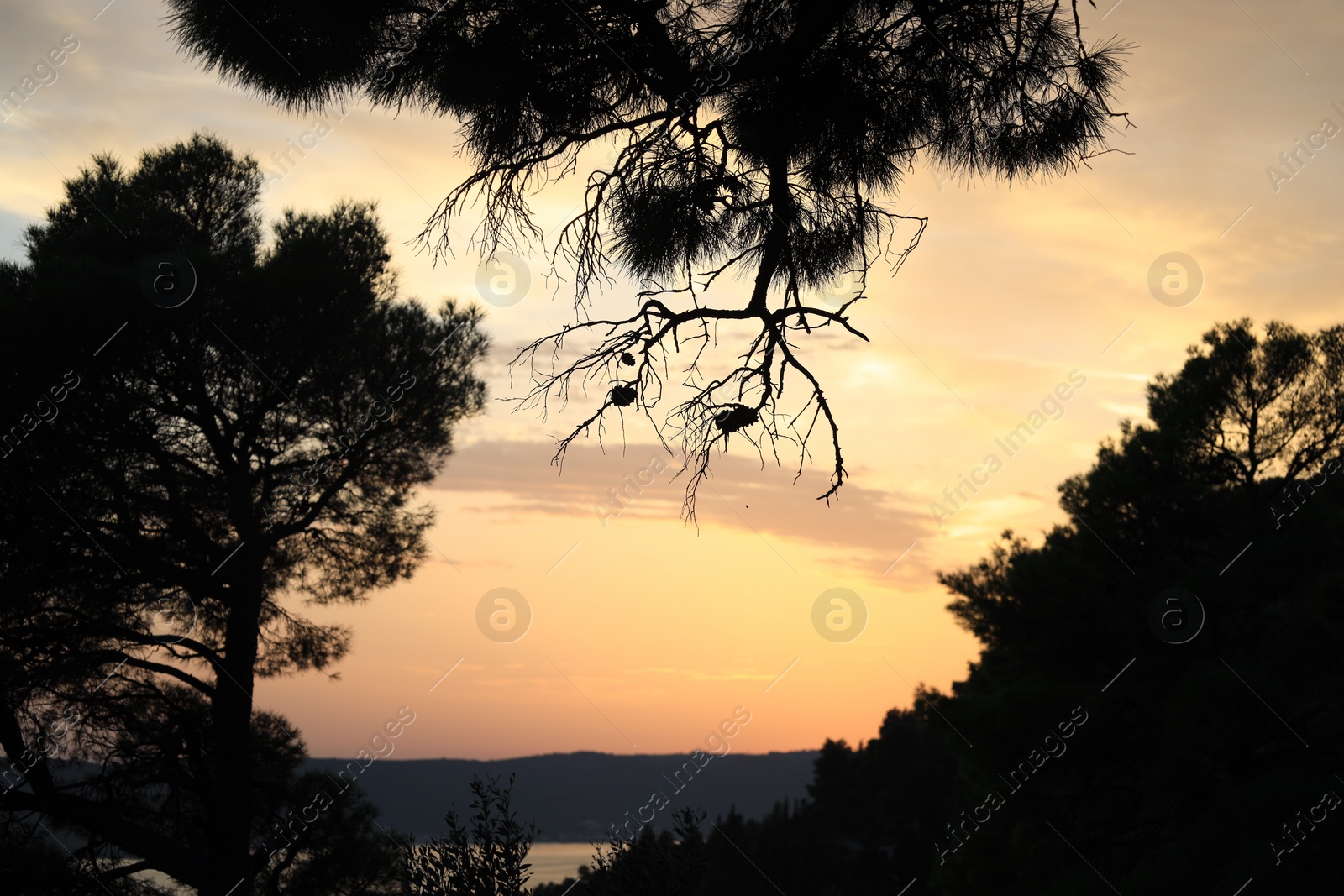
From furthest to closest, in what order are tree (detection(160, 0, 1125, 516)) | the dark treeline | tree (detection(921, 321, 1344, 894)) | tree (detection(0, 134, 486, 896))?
tree (detection(921, 321, 1344, 894)) < the dark treeline < tree (detection(0, 134, 486, 896)) < tree (detection(160, 0, 1125, 516))

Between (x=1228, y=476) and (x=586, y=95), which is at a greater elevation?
(x=586, y=95)

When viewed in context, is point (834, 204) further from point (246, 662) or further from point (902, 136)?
point (246, 662)

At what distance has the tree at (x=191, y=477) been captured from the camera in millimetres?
7711

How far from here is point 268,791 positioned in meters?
8.42

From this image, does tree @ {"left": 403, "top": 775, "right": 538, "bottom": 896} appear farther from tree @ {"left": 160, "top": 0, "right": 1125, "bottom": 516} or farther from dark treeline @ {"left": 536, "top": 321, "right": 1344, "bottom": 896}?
dark treeline @ {"left": 536, "top": 321, "right": 1344, "bottom": 896}

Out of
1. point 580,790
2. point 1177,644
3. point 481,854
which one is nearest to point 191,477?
point 481,854

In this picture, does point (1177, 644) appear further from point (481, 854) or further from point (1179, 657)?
point (481, 854)

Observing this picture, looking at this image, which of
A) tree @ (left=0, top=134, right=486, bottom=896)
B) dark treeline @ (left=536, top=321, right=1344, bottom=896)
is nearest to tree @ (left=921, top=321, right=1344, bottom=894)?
dark treeline @ (left=536, top=321, right=1344, bottom=896)

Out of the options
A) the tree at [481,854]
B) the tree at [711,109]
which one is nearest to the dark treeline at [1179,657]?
the tree at [481,854]

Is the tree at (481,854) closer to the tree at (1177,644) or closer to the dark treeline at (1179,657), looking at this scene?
the dark treeline at (1179,657)

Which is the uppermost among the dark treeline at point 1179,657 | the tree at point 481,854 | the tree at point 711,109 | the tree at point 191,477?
the tree at point 191,477

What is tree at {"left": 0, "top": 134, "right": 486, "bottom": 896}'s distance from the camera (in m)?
7.71

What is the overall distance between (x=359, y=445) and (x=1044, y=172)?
24.4ft

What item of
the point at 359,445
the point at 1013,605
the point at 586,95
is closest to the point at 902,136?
the point at 586,95
